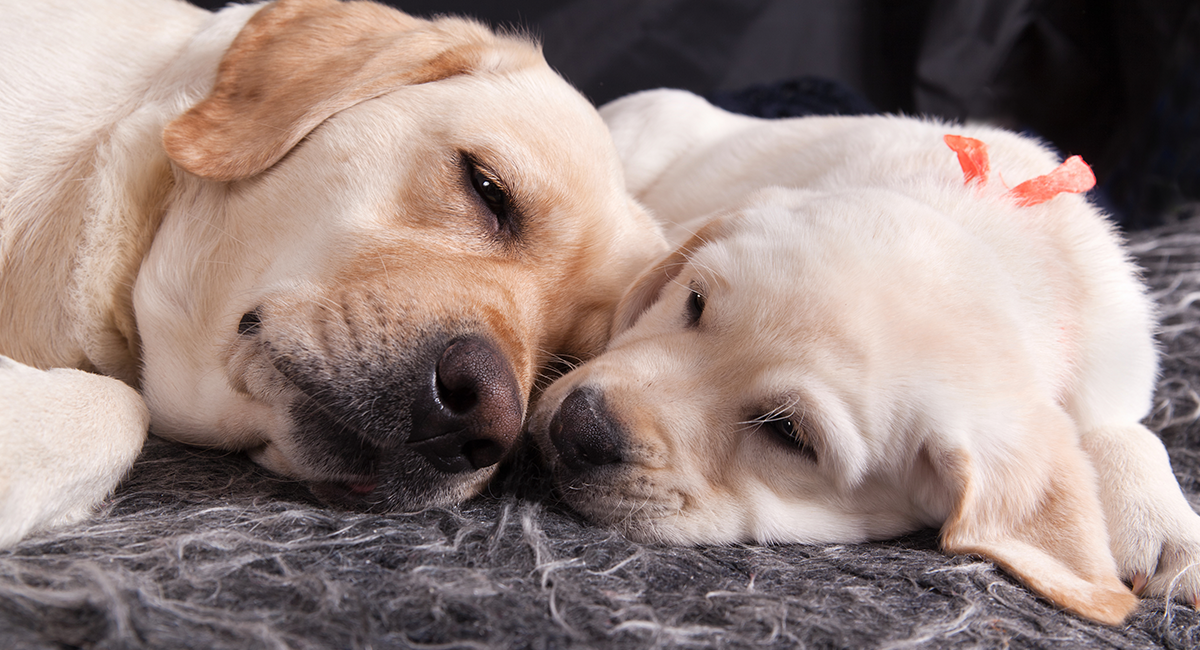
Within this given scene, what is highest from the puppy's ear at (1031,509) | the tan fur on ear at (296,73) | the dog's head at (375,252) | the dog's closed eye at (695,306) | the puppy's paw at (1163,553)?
the tan fur on ear at (296,73)

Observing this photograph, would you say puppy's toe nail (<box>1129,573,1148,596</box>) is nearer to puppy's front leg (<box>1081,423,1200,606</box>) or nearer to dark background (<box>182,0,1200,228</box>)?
puppy's front leg (<box>1081,423,1200,606</box>)

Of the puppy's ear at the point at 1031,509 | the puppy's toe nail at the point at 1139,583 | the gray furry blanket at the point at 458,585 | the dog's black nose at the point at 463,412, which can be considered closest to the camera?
the gray furry blanket at the point at 458,585

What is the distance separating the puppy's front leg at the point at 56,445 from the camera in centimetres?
127

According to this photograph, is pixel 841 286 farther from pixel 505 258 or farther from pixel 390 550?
pixel 390 550

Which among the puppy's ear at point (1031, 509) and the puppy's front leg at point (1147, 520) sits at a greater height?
the puppy's ear at point (1031, 509)

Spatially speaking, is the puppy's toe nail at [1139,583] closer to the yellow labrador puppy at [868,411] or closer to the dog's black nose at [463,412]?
the yellow labrador puppy at [868,411]

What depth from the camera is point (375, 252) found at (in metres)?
1.68

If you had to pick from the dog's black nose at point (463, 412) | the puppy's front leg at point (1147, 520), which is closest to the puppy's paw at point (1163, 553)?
the puppy's front leg at point (1147, 520)

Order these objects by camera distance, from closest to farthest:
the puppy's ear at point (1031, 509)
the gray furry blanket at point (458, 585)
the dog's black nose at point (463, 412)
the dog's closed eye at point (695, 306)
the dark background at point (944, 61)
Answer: the gray furry blanket at point (458, 585) → the dog's black nose at point (463, 412) → the puppy's ear at point (1031, 509) → the dog's closed eye at point (695, 306) → the dark background at point (944, 61)

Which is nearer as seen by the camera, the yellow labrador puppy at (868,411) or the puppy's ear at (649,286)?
the yellow labrador puppy at (868,411)

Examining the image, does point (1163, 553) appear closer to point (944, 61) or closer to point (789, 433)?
point (789, 433)

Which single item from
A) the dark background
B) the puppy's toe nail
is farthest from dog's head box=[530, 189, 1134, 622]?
the dark background

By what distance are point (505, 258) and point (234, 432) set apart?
0.67 metres

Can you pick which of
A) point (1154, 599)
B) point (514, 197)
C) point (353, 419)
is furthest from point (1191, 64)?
point (353, 419)
